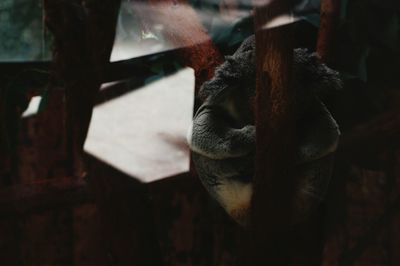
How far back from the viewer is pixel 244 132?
3.77ft

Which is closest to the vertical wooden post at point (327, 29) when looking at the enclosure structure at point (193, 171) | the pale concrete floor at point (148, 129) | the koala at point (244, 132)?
the enclosure structure at point (193, 171)

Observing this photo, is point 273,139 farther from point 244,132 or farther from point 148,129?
point 148,129

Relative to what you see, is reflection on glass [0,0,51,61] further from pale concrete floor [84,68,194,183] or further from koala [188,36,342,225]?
koala [188,36,342,225]

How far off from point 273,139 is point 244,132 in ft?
0.58

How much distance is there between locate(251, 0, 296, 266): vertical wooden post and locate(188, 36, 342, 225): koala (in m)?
0.05

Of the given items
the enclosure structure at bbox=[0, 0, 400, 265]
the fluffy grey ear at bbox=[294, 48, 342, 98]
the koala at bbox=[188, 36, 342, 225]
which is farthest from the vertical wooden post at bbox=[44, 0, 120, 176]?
the fluffy grey ear at bbox=[294, 48, 342, 98]

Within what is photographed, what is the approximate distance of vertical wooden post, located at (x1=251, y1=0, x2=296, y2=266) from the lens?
2.79 feet

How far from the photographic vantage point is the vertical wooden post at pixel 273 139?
33.5 inches

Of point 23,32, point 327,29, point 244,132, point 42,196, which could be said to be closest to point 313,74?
point 244,132

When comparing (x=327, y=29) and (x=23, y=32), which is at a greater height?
(x=327, y=29)

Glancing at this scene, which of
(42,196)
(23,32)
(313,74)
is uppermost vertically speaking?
(313,74)

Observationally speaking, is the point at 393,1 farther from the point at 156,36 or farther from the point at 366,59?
the point at 156,36

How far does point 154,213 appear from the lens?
6.04 ft

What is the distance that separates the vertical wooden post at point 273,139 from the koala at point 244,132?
5 centimetres
